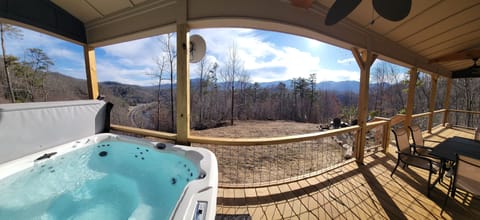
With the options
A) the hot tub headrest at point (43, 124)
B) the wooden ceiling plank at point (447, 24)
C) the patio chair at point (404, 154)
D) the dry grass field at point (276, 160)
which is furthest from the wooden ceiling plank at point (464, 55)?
the hot tub headrest at point (43, 124)

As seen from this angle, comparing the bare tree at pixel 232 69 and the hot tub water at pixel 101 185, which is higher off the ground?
the bare tree at pixel 232 69

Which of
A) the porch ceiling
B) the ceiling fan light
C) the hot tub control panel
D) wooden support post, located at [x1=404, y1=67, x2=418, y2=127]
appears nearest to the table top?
wooden support post, located at [x1=404, y1=67, x2=418, y2=127]

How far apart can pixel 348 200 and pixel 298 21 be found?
2472 millimetres

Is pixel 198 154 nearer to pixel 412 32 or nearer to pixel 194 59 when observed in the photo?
pixel 194 59

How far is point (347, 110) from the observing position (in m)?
14.1

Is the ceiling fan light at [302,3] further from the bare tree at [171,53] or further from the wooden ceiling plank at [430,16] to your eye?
the bare tree at [171,53]

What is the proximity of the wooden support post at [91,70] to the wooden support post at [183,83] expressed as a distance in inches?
90.0

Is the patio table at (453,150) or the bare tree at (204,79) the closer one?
the patio table at (453,150)

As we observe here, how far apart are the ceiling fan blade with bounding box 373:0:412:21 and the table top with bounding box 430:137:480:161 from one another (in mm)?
2136

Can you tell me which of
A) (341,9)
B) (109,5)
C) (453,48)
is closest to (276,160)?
(341,9)

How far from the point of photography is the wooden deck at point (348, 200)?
190 centimetres

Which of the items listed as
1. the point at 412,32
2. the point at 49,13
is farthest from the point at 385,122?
the point at 49,13

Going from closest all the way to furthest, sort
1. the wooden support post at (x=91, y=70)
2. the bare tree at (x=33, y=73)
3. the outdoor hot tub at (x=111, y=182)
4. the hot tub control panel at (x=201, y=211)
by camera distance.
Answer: the hot tub control panel at (x=201, y=211)
the outdoor hot tub at (x=111, y=182)
the wooden support post at (x=91, y=70)
the bare tree at (x=33, y=73)

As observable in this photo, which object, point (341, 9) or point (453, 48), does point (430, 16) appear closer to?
point (341, 9)
